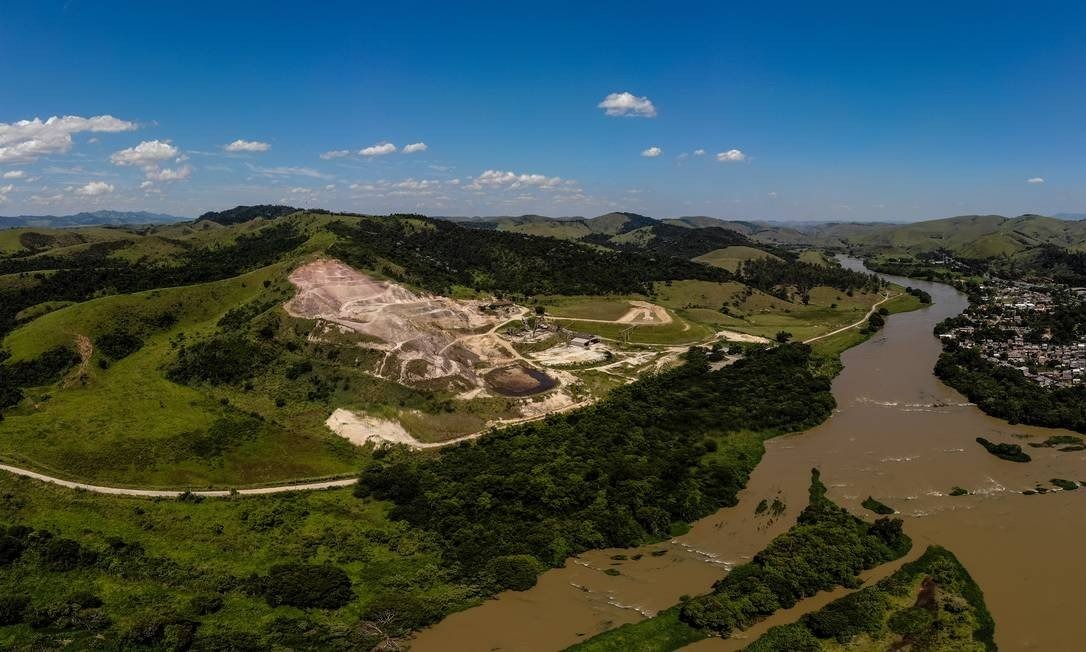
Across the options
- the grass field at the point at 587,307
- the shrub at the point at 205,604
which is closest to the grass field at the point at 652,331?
the grass field at the point at 587,307

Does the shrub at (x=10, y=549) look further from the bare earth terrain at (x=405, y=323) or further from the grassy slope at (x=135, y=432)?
the bare earth terrain at (x=405, y=323)

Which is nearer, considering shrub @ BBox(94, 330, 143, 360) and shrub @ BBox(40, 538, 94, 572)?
shrub @ BBox(40, 538, 94, 572)

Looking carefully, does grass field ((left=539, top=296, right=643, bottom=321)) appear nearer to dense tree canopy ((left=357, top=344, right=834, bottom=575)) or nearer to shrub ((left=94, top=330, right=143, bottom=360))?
dense tree canopy ((left=357, top=344, right=834, bottom=575))

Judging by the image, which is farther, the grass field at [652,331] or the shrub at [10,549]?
the grass field at [652,331]

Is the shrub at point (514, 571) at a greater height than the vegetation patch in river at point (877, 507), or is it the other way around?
the vegetation patch in river at point (877, 507)

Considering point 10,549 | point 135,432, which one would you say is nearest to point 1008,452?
point 10,549

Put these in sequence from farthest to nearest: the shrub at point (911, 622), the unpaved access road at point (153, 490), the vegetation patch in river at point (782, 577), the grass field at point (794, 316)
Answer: the grass field at point (794, 316) → the unpaved access road at point (153, 490) → the vegetation patch in river at point (782, 577) → the shrub at point (911, 622)

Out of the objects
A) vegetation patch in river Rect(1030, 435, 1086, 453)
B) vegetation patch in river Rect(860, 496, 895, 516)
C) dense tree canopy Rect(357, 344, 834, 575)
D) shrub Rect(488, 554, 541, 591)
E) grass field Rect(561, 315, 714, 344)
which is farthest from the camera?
grass field Rect(561, 315, 714, 344)

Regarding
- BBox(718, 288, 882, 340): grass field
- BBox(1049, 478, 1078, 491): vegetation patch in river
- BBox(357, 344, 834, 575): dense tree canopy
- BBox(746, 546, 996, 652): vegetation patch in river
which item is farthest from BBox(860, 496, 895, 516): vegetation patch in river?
BBox(718, 288, 882, 340): grass field
